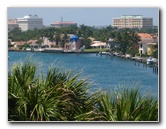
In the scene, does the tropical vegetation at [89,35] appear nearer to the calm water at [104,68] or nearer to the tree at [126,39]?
the tree at [126,39]

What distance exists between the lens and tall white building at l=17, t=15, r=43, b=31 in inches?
289

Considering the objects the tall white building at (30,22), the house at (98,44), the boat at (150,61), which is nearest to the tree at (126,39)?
the house at (98,44)

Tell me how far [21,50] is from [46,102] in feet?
2.53

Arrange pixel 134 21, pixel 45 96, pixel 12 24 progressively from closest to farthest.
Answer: pixel 45 96 < pixel 12 24 < pixel 134 21

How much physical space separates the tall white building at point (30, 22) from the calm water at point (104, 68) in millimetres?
311

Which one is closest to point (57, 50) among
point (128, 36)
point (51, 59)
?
point (51, 59)

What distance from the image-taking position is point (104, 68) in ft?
24.4

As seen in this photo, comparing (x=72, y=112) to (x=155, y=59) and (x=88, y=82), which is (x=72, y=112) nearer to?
(x=88, y=82)

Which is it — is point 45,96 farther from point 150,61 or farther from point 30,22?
point 150,61

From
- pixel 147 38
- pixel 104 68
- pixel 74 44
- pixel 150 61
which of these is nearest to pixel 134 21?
pixel 147 38

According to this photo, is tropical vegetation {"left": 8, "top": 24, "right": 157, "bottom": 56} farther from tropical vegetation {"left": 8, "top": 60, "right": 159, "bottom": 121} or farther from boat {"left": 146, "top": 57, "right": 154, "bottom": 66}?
tropical vegetation {"left": 8, "top": 60, "right": 159, "bottom": 121}

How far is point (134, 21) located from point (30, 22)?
1.11 metres

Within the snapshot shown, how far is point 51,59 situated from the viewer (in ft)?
24.5
